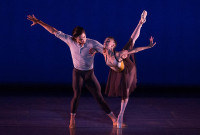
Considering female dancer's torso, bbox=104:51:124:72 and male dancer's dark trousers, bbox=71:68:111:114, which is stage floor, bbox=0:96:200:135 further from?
female dancer's torso, bbox=104:51:124:72

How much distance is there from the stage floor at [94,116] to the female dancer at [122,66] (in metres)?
0.43

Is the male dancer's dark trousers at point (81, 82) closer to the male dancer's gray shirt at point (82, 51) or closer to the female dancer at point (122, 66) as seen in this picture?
the male dancer's gray shirt at point (82, 51)

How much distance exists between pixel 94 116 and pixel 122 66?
1.19 m

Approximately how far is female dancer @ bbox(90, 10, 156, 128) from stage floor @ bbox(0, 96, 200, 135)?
1.40 ft

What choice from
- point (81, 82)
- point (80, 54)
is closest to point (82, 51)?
point (80, 54)

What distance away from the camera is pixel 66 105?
A: 6.19 m

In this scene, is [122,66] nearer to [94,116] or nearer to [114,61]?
[114,61]

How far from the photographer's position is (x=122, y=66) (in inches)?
177

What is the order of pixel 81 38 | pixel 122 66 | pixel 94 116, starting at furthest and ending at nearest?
pixel 94 116 → pixel 122 66 → pixel 81 38

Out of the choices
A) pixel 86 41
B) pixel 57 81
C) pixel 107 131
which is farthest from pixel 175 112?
pixel 57 81

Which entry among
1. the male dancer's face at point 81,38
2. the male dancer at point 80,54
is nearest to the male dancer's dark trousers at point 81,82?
the male dancer at point 80,54

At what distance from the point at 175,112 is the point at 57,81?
3022mm

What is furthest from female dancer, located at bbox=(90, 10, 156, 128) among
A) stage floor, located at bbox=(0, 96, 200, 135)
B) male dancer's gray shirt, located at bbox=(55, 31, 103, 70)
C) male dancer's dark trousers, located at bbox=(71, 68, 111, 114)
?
stage floor, located at bbox=(0, 96, 200, 135)

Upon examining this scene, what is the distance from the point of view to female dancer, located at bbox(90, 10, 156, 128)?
441 cm
